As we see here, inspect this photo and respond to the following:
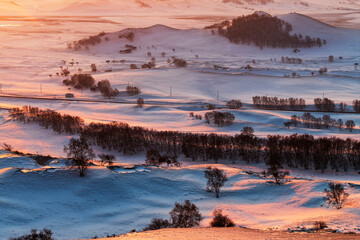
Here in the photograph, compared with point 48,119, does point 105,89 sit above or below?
above

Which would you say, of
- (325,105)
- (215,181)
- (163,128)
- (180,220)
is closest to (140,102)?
(163,128)

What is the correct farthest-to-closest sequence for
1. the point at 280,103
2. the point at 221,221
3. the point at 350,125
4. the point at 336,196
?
the point at 280,103 → the point at 350,125 → the point at 336,196 → the point at 221,221

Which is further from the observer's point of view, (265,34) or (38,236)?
(265,34)

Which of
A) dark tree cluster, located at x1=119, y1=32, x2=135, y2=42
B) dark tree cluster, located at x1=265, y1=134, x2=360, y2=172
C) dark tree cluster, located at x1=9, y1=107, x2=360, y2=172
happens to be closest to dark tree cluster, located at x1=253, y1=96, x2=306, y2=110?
dark tree cluster, located at x1=9, y1=107, x2=360, y2=172

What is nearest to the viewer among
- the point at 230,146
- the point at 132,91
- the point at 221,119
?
the point at 230,146

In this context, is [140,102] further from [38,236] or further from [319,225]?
[319,225]

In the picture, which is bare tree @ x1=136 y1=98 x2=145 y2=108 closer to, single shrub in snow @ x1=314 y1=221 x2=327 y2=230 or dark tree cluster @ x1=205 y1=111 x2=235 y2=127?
dark tree cluster @ x1=205 y1=111 x2=235 y2=127

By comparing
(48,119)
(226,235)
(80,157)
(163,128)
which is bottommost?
(226,235)
